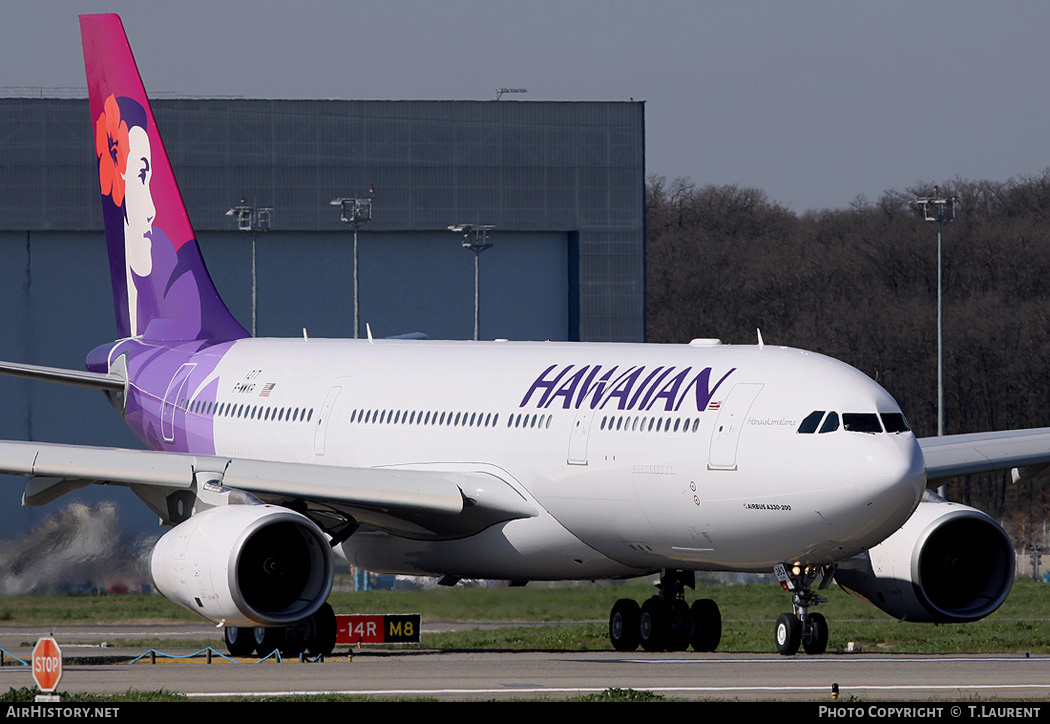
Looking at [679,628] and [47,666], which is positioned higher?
[47,666]

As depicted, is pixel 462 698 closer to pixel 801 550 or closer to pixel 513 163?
pixel 801 550

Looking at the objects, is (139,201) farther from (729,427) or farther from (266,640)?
(729,427)

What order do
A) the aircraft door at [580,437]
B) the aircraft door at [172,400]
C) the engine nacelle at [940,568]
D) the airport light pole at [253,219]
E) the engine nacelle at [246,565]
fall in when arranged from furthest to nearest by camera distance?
the airport light pole at [253,219] → the aircraft door at [172,400] → the engine nacelle at [940,568] → the aircraft door at [580,437] → the engine nacelle at [246,565]

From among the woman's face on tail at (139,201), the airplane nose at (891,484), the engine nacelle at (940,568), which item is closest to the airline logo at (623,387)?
Answer: the airplane nose at (891,484)

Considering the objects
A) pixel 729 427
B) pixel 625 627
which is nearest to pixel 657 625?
pixel 625 627

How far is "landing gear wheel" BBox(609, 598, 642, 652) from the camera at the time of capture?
87.5ft

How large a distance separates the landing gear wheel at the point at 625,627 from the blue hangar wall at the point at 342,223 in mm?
41725

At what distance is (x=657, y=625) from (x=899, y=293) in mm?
64632

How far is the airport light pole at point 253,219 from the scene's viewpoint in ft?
202

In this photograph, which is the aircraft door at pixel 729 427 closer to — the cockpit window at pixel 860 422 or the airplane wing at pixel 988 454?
the cockpit window at pixel 860 422

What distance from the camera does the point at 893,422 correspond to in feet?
71.2

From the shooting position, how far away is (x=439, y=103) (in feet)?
226

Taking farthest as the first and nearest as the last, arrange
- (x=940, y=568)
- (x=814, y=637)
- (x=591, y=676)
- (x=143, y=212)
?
(x=143, y=212) → (x=940, y=568) → (x=814, y=637) → (x=591, y=676)

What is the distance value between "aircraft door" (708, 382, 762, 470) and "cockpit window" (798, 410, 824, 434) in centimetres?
80
